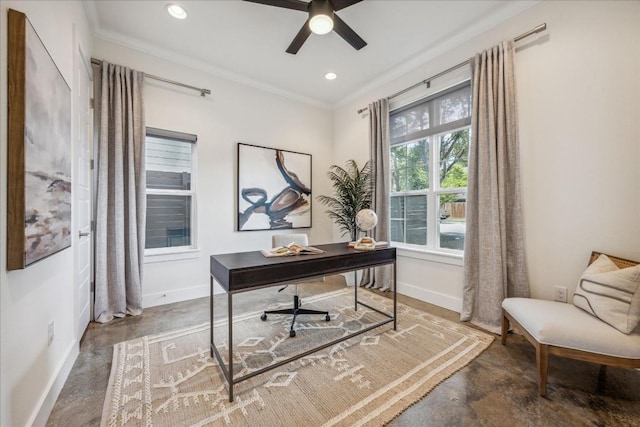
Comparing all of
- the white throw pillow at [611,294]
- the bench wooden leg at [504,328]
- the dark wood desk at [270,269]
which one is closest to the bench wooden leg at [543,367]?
the white throw pillow at [611,294]

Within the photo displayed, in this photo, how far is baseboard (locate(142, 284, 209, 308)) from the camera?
3.01m

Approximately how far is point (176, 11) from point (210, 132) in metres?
1.30

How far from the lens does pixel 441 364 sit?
192 centimetres

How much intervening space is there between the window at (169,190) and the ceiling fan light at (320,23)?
206cm

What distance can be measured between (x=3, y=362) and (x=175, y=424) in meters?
0.80

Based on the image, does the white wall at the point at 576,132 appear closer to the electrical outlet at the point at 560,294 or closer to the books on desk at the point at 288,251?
the electrical outlet at the point at 560,294

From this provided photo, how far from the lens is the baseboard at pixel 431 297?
2.91 meters

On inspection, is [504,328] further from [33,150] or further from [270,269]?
[33,150]

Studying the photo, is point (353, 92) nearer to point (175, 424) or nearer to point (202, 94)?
point (202, 94)

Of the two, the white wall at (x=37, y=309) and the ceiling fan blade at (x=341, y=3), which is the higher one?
the ceiling fan blade at (x=341, y=3)

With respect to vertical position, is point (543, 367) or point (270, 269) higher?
point (270, 269)

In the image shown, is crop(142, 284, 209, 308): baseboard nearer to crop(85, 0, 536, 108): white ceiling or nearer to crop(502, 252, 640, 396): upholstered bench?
crop(85, 0, 536, 108): white ceiling

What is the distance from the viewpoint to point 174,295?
10.4 ft

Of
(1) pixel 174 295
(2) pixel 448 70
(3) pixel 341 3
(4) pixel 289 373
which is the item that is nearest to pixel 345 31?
(3) pixel 341 3
